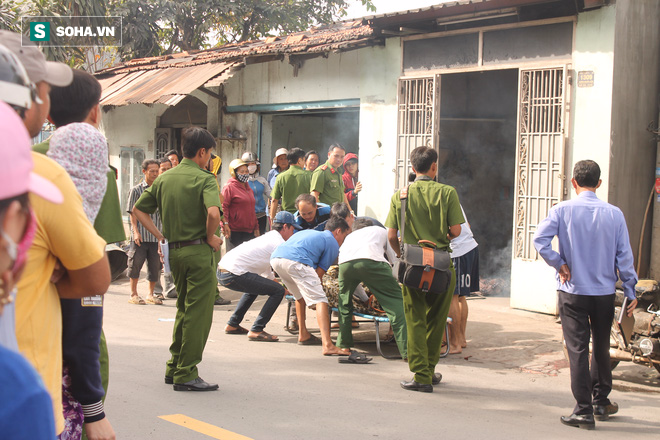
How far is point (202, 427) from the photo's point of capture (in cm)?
482

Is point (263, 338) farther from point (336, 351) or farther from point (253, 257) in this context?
point (336, 351)

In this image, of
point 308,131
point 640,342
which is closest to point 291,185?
point 308,131

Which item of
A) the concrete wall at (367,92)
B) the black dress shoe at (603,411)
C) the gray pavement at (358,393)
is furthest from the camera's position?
the concrete wall at (367,92)

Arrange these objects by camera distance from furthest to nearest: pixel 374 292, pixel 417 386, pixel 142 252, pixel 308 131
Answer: pixel 308 131
pixel 142 252
pixel 374 292
pixel 417 386

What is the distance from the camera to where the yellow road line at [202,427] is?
15.2ft

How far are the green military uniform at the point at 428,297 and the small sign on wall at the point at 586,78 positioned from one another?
3.50 meters

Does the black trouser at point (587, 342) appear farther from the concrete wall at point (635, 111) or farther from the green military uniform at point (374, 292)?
the concrete wall at point (635, 111)

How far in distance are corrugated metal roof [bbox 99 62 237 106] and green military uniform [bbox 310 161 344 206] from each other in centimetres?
304

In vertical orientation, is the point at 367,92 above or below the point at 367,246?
above

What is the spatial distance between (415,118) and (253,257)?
3.80m

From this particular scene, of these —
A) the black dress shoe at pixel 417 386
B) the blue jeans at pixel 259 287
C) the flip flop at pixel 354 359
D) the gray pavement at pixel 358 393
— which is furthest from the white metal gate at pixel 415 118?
the black dress shoe at pixel 417 386

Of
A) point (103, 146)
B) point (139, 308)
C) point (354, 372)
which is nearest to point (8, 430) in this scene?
point (103, 146)

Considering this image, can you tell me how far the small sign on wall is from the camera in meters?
8.49

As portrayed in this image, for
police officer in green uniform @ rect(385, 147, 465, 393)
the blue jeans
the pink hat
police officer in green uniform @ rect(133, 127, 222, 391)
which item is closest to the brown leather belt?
police officer in green uniform @ rect(133, 127, 222, 391)
